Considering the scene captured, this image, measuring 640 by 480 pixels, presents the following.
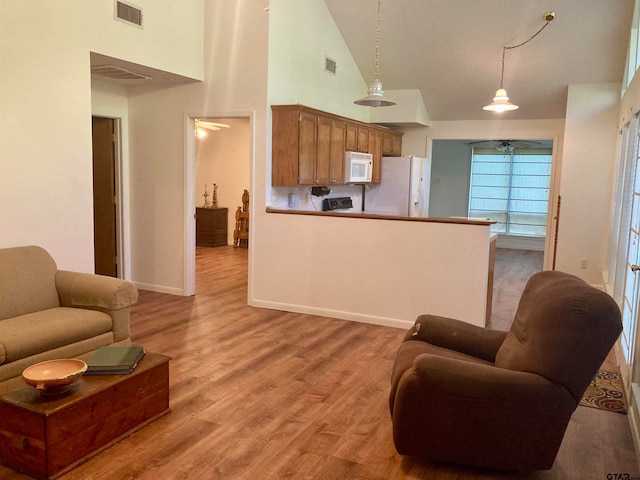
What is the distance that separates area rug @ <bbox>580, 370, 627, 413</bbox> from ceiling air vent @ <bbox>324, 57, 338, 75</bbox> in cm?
434

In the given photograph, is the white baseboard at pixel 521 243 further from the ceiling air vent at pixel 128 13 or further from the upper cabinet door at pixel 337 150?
the ceiling air vent at pixel 128 13

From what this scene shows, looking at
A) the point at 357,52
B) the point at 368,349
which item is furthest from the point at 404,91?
the point at 368,349

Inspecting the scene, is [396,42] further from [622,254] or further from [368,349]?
[368,349]

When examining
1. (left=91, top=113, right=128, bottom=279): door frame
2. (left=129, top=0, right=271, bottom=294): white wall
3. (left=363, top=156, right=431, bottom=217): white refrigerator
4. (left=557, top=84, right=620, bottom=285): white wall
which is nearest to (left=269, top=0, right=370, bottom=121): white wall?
(left=129, top=0, right=271, bottom=294): white wall

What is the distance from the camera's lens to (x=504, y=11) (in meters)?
5.51

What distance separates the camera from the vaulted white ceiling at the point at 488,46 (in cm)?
548

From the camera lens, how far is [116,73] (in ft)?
17.0

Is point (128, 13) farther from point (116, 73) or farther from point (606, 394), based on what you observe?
point (606, 394)

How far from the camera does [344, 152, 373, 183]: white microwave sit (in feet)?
20.9

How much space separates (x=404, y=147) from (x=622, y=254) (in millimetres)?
4121

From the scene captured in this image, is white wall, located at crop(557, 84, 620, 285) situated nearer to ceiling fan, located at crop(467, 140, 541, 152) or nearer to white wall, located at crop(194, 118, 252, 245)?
ceiling fan, located at crop(467, 140, 541, 152)

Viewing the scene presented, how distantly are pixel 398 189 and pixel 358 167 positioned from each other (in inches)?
45.2

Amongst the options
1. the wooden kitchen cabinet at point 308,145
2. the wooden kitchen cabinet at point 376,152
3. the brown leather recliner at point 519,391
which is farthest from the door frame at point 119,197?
the brown leather recliner at point 519,391

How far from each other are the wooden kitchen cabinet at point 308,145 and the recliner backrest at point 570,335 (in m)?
3.29
